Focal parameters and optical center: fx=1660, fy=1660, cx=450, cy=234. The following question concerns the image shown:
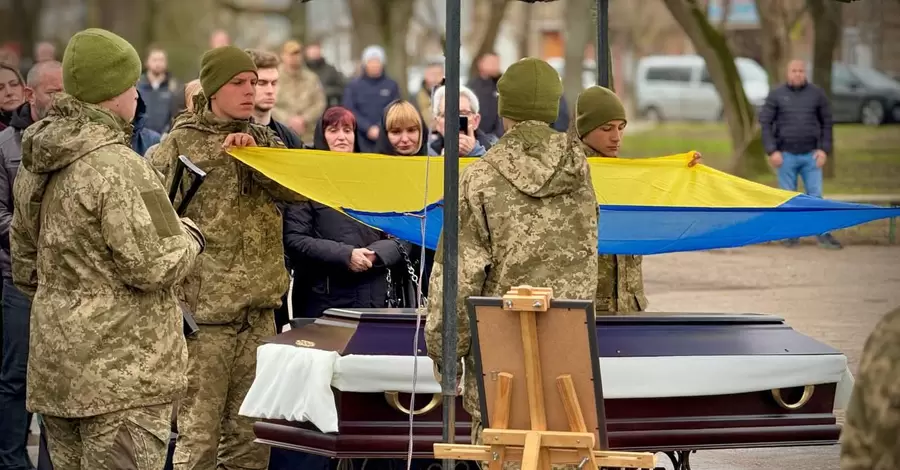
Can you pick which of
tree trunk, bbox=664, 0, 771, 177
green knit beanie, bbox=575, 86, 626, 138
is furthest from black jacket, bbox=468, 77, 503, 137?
green knit beanie, bbox=575, 86, 626, 138

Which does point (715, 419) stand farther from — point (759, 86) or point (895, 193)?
point (759, 86)

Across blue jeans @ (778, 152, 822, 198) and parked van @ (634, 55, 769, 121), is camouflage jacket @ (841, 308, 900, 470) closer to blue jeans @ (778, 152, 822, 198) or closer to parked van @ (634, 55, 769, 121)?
blue jeans @ (778, 152, 822, 198)

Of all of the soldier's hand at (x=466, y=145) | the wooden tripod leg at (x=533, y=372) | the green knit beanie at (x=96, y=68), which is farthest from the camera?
the soldier's hand at (x=466, y=145)

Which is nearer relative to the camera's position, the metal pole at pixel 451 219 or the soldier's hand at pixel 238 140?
the metal pole at pixel 451 219

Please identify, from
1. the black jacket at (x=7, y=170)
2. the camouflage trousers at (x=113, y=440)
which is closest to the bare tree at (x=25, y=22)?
the black jacket at (x=7, y=170)

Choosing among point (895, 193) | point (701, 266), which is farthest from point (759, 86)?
point (701, 266)

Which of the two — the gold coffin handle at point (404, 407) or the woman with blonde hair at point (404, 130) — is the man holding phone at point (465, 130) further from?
the gold coffin handle at point (404, 407)

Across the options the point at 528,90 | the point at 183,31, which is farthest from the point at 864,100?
the point at 528,90

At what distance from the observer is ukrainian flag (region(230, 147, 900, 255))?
280 inches

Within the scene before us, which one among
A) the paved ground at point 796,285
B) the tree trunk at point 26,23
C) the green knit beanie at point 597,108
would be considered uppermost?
the tree trunk at point 26,23

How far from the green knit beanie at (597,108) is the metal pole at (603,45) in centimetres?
104

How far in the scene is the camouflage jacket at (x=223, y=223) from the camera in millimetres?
6855

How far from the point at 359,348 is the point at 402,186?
1149 mm

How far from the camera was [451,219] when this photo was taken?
541cm
